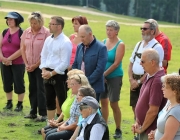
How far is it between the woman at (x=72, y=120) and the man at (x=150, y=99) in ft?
3.02

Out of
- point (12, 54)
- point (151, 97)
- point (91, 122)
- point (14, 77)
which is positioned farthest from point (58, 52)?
point (151, 97)

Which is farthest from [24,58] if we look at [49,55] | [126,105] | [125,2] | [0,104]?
[125,2]

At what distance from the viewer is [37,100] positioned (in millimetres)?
8977

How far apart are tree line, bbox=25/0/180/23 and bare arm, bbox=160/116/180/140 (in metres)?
39.1

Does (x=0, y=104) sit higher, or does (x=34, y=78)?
(x=34, y=78)

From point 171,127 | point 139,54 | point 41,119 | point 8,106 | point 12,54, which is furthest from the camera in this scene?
point 8,106

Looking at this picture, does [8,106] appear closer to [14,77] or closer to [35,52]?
[14,77]

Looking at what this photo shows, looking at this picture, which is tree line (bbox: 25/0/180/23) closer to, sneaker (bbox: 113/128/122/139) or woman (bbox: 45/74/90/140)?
sneaker (bbox: 113/128/122/139)

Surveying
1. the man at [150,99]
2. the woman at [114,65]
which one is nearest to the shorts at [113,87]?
the woman at [114,65]

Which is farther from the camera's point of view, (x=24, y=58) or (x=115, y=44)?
(x=24, y=58)

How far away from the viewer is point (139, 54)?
7.20 metres

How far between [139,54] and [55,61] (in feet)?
4.89

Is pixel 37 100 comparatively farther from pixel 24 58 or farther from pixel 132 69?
pixel 132 69

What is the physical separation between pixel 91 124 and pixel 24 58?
11.9 feet
